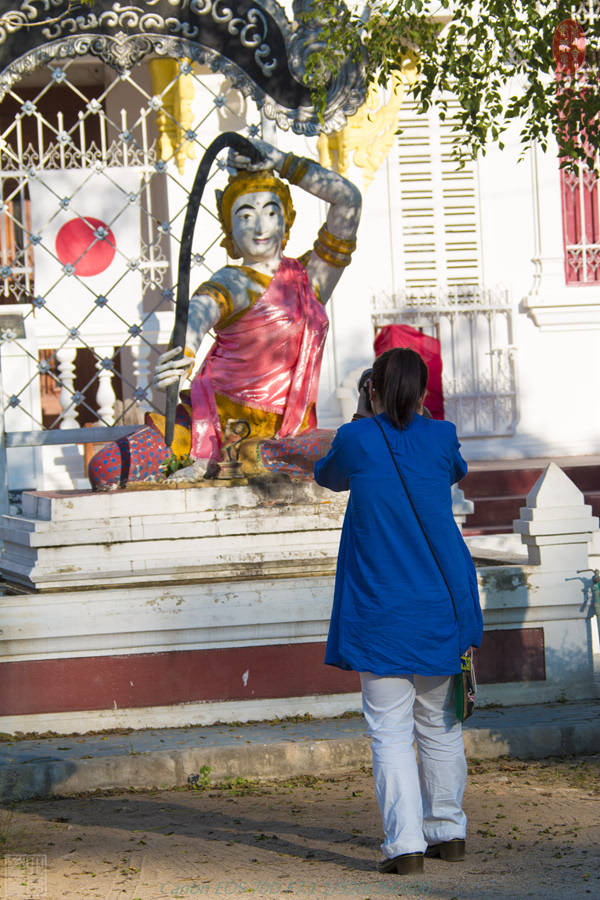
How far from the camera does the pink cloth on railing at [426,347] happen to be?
8.76 meters

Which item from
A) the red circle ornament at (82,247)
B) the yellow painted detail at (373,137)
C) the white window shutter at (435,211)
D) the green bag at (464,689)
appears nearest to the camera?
the green bag at (464,689)

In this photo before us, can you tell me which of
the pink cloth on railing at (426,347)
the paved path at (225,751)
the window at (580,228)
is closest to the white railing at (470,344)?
the window at (580,228)

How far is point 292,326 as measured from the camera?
6301 mm

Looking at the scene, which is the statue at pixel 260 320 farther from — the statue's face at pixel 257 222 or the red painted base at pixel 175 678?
the red painted base at pixel 175 678

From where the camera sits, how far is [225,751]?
187 inches

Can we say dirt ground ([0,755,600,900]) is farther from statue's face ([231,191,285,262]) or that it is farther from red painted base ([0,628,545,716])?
statue's face ([231,191,285,262])

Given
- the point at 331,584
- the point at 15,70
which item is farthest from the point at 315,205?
the point at 331,584

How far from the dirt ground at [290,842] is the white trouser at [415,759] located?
130mm

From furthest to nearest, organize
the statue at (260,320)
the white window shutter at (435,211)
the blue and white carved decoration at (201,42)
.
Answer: the white window shutter at (435,211), the blue and white carved decoration at (201,42), the statue at (260,320)

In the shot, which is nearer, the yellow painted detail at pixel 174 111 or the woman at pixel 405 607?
the woman at pixel 405 607

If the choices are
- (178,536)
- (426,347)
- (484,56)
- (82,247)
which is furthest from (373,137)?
(178,536)

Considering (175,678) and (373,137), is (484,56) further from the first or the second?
(373,137)

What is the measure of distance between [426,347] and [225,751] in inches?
191

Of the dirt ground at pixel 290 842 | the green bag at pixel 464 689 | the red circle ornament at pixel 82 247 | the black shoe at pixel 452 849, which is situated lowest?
the dirt ground at pixel 290 842
